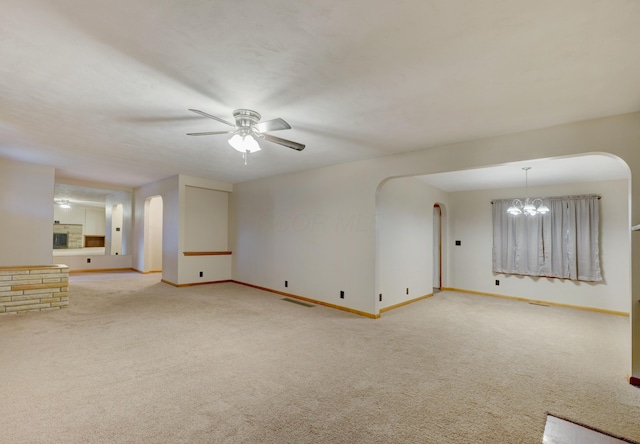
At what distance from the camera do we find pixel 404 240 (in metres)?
5.34

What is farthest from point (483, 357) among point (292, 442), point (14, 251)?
point (14, 251)

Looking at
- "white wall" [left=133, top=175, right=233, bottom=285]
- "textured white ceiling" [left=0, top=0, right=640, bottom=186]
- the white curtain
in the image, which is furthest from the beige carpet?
"textured white ceiling" [left=0, top=0, right=640, bottom=186]

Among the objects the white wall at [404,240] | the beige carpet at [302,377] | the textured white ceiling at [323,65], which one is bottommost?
the beige carpet at [302,377]

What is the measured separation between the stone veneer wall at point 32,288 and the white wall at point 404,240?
16.4ft

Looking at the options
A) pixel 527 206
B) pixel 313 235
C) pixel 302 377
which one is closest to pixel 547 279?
pixel 527 206

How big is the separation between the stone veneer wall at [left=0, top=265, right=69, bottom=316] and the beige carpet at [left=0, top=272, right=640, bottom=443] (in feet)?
0.77

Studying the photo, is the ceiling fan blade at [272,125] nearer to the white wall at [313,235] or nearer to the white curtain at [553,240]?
the white wall at [313,235]

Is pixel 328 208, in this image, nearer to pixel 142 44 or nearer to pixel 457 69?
pixel 457 69

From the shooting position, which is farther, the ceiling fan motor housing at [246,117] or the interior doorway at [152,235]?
the interior doorway at [152,235]

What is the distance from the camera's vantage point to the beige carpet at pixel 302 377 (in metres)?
1.88

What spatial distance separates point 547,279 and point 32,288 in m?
8.93

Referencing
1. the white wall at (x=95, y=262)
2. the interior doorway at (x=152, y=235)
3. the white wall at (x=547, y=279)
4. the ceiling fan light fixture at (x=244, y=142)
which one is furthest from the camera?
the interior doorway at (x=152, y=235)

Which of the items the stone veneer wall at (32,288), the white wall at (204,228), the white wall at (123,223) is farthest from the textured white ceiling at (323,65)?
the white wall at (123,223)

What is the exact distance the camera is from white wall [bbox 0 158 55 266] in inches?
207
